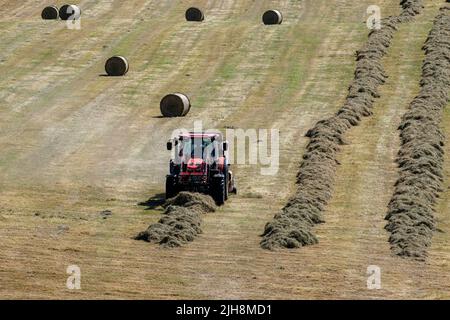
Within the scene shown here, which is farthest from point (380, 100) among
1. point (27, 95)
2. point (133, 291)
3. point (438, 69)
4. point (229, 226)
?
point (133, 291)

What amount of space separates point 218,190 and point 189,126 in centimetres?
A: 1497

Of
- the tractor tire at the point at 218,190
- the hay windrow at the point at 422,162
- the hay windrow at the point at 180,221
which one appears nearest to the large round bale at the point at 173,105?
the hay windrow at the point at 422,162

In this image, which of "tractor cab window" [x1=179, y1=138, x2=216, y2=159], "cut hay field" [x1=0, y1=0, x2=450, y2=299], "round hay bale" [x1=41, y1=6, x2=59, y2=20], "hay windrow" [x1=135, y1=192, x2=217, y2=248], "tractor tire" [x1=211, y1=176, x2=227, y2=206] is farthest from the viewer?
"round hay bale" [x1=41, y1=6, x2=59, y2=20]

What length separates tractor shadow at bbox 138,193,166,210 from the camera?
35.9 meters

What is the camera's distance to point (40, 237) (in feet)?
103

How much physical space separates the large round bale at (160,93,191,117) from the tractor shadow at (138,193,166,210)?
14901 millimetres

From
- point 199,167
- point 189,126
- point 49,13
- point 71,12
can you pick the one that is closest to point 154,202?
point 199,167

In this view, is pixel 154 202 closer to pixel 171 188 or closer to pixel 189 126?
pixel 171 188

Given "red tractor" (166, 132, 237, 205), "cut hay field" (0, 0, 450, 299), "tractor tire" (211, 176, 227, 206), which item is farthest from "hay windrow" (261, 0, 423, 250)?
"red tractor" (166, 132, 237, 205)

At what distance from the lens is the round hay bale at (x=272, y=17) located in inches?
2886

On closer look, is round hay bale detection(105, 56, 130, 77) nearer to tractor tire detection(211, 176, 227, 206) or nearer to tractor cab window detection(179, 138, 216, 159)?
tractor cab window detection(179, 138, 216, 159)

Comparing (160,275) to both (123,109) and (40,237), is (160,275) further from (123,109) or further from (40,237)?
(123,109)

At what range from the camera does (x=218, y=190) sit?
35.9m
